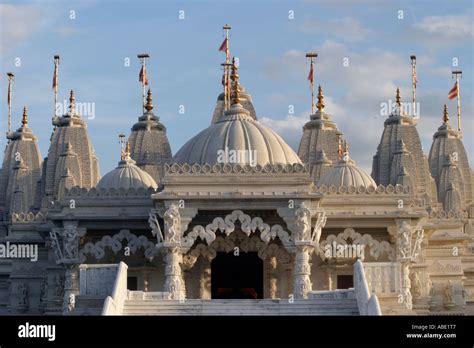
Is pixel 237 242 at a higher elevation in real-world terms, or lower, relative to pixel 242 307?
higher

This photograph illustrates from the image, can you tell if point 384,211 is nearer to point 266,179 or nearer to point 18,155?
point 266,179

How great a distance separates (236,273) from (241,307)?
30.9 ft

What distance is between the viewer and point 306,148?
6581 centimetres

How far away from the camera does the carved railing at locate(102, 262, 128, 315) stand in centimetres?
3359

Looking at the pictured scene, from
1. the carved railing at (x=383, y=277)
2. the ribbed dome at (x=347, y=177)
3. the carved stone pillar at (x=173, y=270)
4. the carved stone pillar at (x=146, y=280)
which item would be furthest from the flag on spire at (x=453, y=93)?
the carved railing at (x=383, y=277)

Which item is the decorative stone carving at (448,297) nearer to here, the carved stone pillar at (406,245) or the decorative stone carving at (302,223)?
the carved stone pillar at (406,245)

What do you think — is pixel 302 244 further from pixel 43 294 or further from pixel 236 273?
pixel 43 294

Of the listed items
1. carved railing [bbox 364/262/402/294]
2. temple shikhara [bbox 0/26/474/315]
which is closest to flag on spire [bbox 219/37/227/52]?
temple shikhara [bbox 0/26/474/315]

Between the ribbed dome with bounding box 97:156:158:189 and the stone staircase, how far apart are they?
11.2 m

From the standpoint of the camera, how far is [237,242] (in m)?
43.2

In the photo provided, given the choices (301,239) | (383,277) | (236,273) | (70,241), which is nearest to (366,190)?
(301,239)
